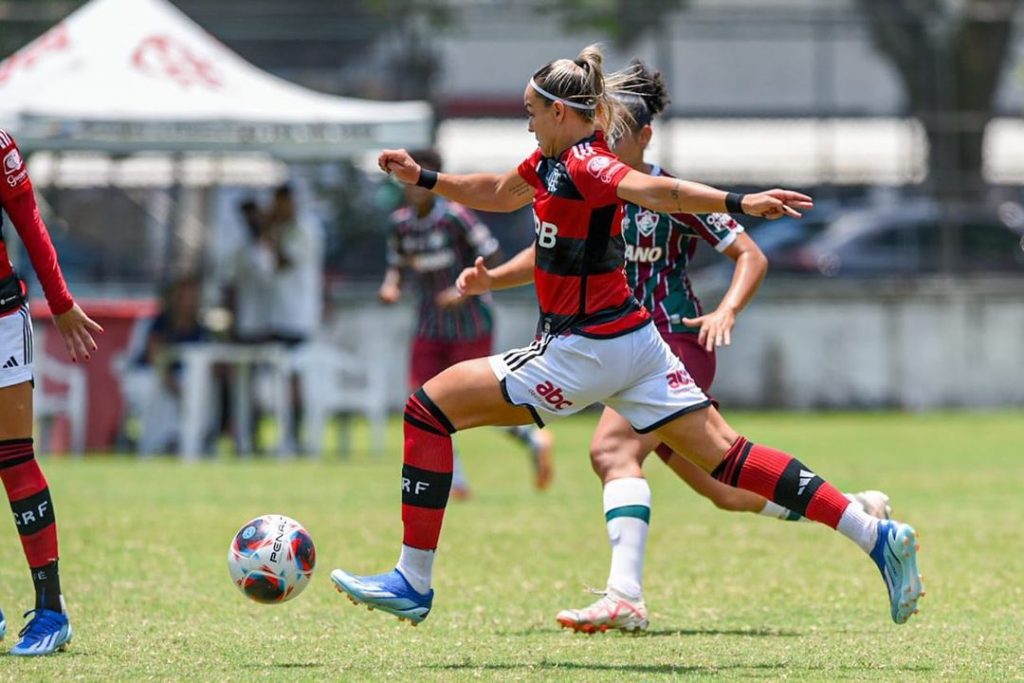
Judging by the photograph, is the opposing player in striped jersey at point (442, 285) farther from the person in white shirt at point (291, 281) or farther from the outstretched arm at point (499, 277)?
the outstretched arm at point (499, 277)

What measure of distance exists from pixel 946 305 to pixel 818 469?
8.90 meters

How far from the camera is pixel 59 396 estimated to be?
59.7ft

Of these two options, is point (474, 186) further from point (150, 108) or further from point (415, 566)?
point (150, 108)

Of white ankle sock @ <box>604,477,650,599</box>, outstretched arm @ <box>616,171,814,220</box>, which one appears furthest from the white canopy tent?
outstretched arm @ <box>616,171,814,220</box>

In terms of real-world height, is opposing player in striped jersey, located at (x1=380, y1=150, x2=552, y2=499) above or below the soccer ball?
below

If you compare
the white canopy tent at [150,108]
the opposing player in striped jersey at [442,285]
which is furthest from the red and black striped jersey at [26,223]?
the white canopy tent at [150,108]

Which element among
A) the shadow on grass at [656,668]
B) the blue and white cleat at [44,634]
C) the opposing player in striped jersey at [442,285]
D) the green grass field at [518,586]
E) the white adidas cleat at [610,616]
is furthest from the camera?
the opposing player in striped jersey at [442,285]

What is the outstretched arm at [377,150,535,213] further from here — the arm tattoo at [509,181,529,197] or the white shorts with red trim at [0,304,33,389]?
the white shorts with red trim at [0,304,33,389]

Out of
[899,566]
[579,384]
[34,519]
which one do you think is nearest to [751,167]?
[899,566]

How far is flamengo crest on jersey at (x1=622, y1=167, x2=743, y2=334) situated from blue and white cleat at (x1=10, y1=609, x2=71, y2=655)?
2.65 meters

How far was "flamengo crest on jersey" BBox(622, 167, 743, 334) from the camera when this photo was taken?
761 centimetres

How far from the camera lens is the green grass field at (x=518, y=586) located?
627 centimetres

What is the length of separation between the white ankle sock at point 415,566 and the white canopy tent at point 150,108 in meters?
10.1

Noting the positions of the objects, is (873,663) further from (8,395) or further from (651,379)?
(8,395)
